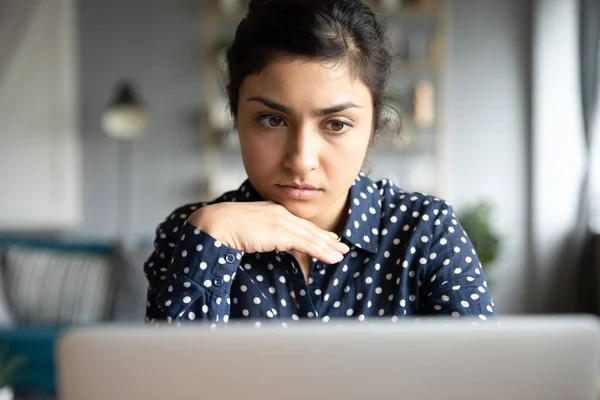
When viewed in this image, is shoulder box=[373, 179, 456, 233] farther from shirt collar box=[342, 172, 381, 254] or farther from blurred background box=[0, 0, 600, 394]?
blurred background box=[0, 0, 600, 394]

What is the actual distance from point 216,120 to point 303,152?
412cm

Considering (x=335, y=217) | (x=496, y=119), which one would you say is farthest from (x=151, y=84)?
(x=335, y=217)

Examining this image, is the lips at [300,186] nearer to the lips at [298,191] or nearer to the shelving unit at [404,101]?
the lips at [298,191]

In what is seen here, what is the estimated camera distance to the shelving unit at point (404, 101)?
16.5 ft

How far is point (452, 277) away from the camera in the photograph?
46.4 inches

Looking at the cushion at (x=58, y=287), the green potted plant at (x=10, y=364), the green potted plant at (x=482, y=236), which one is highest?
the green potted plant at (x=482, y=236)

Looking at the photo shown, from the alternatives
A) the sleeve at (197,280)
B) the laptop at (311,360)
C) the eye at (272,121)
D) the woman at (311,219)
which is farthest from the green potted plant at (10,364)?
the laptop at (311,360)

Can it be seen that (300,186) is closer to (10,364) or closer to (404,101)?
(10,364)

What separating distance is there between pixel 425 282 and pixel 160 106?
4.27 metres

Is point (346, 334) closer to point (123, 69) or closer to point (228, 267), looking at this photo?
point (228, 267)

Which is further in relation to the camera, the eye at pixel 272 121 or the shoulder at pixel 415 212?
the shoulder at pixel 415 212

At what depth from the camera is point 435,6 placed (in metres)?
5.04

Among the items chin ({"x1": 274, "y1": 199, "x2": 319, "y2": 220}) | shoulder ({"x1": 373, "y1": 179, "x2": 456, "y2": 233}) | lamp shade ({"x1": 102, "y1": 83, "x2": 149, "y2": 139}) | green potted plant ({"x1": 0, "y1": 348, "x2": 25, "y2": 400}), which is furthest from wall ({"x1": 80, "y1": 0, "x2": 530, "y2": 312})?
chin ({"x1": 274, "y1": 199, "x2": 319, "y2": 220})

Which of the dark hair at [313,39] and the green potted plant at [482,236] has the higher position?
the dark hair at [313,39]
